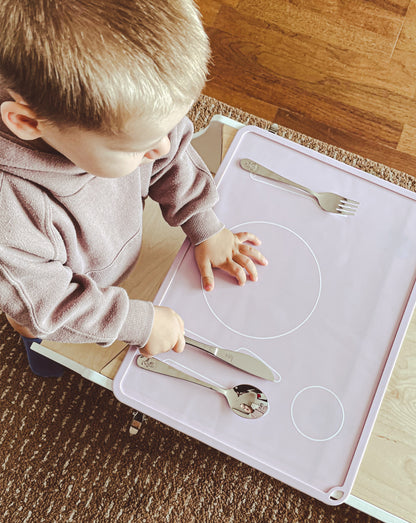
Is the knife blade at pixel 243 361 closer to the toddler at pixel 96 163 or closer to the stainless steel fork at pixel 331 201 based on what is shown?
the toddler at pixel 96 163

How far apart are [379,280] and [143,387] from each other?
0.30m

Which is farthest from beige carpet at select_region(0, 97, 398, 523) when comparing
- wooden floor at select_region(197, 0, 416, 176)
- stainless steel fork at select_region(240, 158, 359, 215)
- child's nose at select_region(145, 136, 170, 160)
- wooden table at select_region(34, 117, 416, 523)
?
wooden floor at select_region(197, 0, 416, 176)

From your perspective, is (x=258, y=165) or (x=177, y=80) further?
(x=258, y=165)

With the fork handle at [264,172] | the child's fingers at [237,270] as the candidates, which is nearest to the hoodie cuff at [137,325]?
the child's fingers at [237,270]

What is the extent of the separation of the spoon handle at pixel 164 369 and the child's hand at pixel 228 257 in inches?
4.1

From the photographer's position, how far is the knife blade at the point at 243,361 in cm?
58

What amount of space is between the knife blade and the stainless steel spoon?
0.02 meters

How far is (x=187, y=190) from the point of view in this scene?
0.65m

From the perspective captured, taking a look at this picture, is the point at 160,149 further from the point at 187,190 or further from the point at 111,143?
the point at 187,190

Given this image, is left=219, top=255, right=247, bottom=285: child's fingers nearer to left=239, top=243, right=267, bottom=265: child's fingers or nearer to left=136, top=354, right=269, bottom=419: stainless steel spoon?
left=239, top=243, right=267, bottom=265: child's fingers

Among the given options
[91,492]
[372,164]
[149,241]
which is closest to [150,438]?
[91,492]

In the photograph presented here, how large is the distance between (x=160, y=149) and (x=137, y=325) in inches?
8.0

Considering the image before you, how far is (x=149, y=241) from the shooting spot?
A: 73 centimetres

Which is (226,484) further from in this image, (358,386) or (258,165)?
(258,165)
